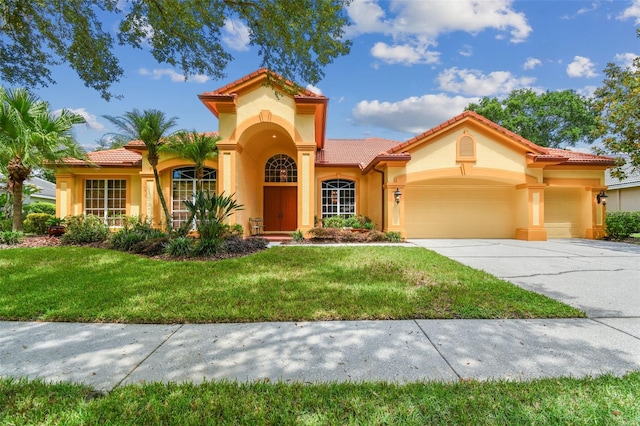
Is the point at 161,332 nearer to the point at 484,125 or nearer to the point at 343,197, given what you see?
the point at 343,197

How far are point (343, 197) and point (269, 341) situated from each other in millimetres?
12874

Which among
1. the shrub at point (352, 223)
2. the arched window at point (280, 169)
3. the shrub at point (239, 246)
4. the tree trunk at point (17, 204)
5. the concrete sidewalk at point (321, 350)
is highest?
the arched window at point (280, 169)

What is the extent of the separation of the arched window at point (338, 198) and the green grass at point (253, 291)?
770 centimetres

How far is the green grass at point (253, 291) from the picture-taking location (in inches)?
160

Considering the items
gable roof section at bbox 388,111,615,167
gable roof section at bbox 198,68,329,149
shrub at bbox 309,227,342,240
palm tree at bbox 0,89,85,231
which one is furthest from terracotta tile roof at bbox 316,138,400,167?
palm tree at bbox 0,89,85,231

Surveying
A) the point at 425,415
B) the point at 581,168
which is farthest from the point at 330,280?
the point at 581,168

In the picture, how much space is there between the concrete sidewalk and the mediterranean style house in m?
8.85

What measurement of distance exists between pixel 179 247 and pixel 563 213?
17284 mm

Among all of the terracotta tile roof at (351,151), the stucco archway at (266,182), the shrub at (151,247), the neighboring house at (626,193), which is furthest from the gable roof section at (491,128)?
the neighboring house at (626,193)

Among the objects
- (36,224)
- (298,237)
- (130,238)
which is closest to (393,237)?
(298,237)

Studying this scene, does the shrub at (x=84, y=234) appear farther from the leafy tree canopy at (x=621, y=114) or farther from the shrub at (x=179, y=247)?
the leafy tree canopy at (x=621, y=114)

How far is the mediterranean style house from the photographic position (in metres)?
12.2

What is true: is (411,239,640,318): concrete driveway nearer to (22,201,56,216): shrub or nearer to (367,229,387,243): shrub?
(367,229,387,243): shrub

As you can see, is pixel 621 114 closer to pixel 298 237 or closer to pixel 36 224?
pixel 298 237
